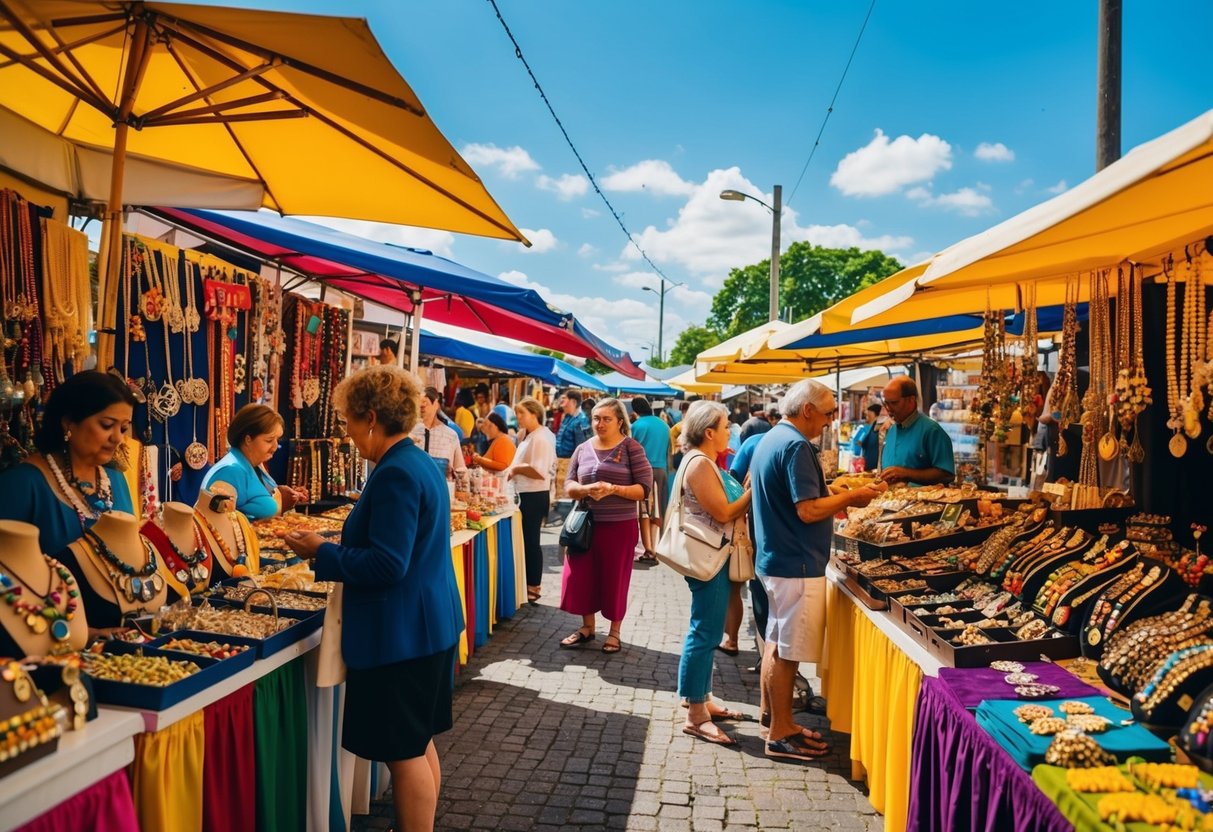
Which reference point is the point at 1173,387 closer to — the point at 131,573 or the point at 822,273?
the point at 131,573

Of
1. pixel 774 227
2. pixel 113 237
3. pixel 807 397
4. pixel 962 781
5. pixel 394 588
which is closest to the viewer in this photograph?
pixel 962 781

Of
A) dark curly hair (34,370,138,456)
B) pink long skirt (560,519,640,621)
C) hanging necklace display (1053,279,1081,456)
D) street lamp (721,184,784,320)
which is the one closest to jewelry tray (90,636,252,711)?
dark curly hair (34,370,138,456)

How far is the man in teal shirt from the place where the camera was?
523 cm

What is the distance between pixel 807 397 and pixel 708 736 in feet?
5.96

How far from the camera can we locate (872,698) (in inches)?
130

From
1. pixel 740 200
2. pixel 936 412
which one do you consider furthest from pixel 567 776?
pixel 740 200

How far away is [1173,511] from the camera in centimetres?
341

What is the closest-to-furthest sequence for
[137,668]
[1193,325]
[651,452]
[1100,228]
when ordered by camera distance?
[137,668] < [1100,228] < [1193,325] < [651,452]

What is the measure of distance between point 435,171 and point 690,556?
2.21 meters

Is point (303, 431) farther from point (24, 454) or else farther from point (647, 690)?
point (647, 690)

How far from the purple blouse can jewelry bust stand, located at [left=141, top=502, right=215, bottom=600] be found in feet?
8.72

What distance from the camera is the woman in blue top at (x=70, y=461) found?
7.29 ft

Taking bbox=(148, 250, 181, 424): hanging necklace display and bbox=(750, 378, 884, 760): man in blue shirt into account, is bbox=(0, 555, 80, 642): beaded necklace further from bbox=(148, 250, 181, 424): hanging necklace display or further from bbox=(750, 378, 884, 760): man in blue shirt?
bbox=(750, 378, 884, 760): man in blue shirt

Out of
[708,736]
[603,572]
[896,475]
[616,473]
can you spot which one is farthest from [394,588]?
[896,475]
